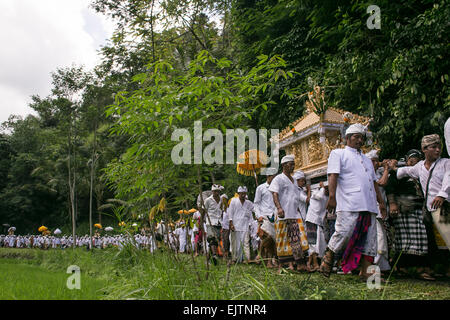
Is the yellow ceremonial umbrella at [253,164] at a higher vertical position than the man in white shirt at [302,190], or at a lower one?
higher

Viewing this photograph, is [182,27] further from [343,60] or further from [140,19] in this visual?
[343,60]

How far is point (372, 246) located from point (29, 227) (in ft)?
138

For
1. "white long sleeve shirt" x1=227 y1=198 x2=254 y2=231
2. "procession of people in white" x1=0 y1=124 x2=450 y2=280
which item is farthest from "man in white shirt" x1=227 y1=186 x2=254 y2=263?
"procession of people in white" x1=0 y1=124 x2=450 y2=280

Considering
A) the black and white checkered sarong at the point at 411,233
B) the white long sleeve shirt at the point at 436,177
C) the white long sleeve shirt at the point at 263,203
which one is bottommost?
the black and white checkered sarong at the point at 411,233

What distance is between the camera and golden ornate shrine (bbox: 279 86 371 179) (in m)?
6.81

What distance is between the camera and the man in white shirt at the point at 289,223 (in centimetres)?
604

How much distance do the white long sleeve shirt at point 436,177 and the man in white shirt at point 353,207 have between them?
0.63m

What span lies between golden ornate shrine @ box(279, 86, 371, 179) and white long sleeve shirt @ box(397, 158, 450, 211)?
1739 millimetres

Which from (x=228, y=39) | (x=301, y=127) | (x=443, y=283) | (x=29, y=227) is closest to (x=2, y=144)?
(x=29, y=227)

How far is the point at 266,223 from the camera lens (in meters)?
7.13

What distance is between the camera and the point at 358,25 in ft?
23.9

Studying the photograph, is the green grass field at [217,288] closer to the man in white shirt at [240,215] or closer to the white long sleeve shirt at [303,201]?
the white long sleeve shirt at [303,201]

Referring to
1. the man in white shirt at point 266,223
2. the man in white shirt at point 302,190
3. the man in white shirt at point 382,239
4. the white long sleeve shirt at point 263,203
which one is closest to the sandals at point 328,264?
the man in white shirt at point 382,239

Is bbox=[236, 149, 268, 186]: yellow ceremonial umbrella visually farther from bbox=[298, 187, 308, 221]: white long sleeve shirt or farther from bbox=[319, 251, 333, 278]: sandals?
bbox=[319, 251, 333, 278]: sandals
